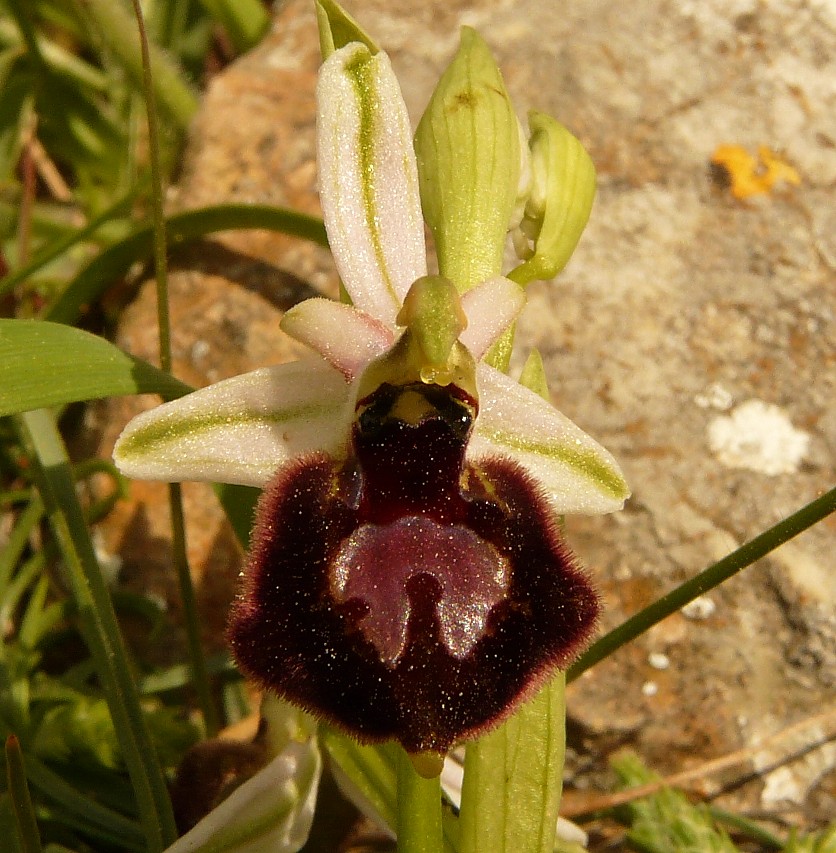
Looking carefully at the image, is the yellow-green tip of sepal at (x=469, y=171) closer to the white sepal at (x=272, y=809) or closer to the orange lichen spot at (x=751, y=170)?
the white sepal at (x=272, y=809)

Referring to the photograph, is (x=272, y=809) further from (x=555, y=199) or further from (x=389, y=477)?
(x=555, y=199)

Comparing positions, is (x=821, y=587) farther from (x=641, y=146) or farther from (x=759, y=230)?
(x=641, y=146)

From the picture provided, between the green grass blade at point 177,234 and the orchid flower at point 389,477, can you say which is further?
the green grass blade at point 177,234

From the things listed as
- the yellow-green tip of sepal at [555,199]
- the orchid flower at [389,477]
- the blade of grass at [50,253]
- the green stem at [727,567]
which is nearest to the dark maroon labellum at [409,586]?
the orchid flower at [389,477]

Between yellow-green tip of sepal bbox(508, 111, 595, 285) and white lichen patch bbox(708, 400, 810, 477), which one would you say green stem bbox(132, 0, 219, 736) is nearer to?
yellow-green tip of sepal bbox(508, 111, 595, 285)

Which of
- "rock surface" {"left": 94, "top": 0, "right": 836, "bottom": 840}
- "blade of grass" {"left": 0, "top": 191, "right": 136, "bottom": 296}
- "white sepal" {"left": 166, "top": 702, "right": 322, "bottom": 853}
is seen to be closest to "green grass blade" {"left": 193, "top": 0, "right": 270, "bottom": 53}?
"rock surface" {"left": 94, "top": 0, "right": 836, "bottom": 840}

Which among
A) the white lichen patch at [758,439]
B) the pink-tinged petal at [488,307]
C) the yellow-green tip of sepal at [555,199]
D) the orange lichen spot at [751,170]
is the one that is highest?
the pink-tinged petal at [488,307]

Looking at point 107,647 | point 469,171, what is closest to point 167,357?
point 107,647
